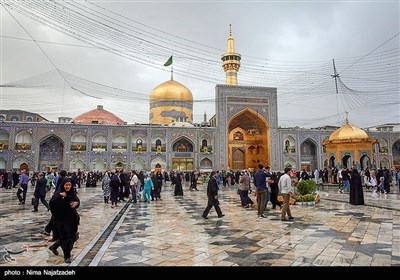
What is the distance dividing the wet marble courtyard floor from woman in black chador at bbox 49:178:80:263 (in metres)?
0.23

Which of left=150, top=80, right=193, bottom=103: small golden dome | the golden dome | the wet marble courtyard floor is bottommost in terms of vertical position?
the wet marble courtyard floor

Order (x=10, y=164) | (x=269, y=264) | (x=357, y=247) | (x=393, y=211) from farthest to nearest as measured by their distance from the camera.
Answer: (x=10, y=164) → (x=393, y=211) → (x=357, y=247) → (x=269, y=264)

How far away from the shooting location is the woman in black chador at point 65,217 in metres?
3.90

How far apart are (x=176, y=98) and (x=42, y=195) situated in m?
29.1

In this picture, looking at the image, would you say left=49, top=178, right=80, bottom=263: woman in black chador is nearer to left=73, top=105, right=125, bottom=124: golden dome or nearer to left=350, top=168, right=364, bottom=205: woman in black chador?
left=350, top=168, right=364, bottom=205: woman in black chador

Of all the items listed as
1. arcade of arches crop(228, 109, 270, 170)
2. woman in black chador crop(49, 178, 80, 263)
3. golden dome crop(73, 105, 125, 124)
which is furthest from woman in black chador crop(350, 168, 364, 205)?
golden dome crop(73, 105, 125, 124)

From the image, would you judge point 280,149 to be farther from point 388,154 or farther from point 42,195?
point 42,195

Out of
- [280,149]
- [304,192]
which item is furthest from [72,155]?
[304,192]

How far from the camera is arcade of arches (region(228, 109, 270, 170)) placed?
114ft

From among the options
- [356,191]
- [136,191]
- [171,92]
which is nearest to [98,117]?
[171,92]

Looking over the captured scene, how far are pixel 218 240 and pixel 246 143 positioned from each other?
107ft

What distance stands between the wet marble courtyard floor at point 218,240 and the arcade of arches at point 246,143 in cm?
2693

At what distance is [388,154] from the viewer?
3509cm

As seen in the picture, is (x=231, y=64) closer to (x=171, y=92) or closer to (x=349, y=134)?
(x=171, y=92)
